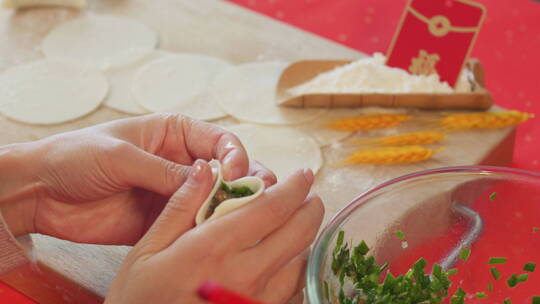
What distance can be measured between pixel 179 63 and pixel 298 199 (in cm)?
106

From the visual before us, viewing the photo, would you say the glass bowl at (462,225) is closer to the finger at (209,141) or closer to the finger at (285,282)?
the finger at (285,282)

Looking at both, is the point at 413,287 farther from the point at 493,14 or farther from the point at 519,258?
the point at 493,14

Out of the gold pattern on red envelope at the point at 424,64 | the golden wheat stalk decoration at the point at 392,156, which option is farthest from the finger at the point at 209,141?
the gold pattern on red envelope at the point at 424,64

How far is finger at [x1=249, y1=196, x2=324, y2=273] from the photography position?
109 centimetres

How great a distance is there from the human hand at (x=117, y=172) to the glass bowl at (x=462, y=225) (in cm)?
24

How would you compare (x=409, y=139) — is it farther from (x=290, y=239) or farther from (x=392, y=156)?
(x=290, y=239)

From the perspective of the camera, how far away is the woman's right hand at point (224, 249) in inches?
40.9

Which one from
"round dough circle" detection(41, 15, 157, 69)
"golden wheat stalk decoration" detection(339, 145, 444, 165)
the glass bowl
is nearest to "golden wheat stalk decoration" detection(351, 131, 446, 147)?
"golden wheat stalk decoration" detection(339, 145, 444, 165)

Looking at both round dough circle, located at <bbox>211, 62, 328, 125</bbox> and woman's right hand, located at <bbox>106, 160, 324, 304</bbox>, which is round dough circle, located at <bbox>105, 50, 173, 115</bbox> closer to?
round dough circle, located at <bbox>211, 62, 328, 125</bbox>

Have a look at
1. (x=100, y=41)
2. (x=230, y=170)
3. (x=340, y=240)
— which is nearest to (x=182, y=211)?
(x=230, y=170)

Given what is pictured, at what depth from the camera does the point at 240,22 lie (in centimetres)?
230

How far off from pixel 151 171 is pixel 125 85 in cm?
84

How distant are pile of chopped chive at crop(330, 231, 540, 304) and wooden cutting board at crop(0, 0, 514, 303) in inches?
14.3

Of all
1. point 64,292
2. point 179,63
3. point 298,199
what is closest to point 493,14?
point 179,63
